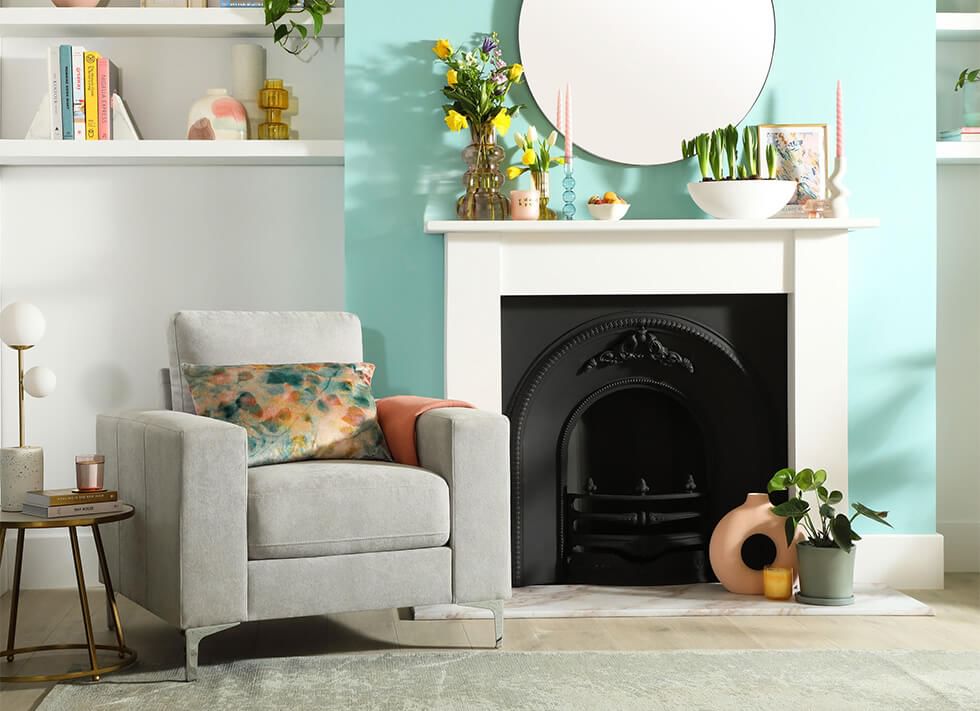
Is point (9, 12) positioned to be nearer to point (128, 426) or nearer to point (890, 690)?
point (128, 426)

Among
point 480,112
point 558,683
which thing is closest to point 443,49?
point 480,112

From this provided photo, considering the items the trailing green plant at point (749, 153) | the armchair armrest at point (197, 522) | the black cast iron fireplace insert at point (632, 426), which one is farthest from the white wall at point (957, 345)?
the armchair armrest at point (197, 522)

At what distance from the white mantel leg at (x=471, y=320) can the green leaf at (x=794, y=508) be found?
906mm

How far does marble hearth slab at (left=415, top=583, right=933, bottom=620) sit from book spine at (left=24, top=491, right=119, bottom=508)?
3.15 feet

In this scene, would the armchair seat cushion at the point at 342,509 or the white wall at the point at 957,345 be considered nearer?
the armchair seat cushion at the point at 342,509

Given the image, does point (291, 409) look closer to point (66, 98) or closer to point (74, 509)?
point (74, 509)

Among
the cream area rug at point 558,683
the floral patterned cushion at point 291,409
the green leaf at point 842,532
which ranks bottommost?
the cream area rug at point 558,683

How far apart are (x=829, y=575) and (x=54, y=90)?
2849 millimetres

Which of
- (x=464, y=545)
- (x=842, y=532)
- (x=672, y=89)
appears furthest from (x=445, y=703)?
(x=672, y=89)

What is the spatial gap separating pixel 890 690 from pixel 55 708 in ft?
5.96

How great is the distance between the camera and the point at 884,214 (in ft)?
12.7

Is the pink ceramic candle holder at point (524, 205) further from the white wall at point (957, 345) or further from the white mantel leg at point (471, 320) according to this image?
the white wall at point (957, 345)

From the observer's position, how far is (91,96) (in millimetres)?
3869

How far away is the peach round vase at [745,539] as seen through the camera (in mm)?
3594
